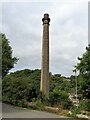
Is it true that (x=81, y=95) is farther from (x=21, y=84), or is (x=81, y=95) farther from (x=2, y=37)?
(x=2, y=37)

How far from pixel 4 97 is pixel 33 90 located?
12.5 ft

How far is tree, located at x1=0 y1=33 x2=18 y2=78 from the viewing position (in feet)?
114

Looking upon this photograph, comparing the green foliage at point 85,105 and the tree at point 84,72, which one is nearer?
the green foliage at point 85,105

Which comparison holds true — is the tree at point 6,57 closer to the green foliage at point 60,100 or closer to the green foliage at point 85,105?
the green foliage at point 60,100

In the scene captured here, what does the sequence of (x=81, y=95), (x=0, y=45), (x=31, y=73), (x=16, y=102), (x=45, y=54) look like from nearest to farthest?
(x=16, y=102) → (x=81, y=95) → (x=0, y=45) → (x=45, y=54) → (x=31, y=73)

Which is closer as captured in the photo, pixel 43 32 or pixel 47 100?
pixel 47 100

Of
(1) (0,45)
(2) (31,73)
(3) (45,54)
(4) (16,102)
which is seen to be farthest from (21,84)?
(2) (31,73)

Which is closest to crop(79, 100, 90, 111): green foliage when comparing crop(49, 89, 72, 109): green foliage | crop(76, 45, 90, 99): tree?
crop(76, 45, 90, 99): tree

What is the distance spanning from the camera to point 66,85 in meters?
86.1

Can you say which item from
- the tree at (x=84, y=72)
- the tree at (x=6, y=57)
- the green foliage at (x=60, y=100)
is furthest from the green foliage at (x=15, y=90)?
the tree at (x=84, y=72)

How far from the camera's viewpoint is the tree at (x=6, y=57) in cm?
3484

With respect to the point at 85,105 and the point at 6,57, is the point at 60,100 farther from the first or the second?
the point at 6,57

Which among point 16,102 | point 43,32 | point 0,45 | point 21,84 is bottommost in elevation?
point 16,102

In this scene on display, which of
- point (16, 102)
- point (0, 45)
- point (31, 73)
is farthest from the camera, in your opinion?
point (31, 73)
